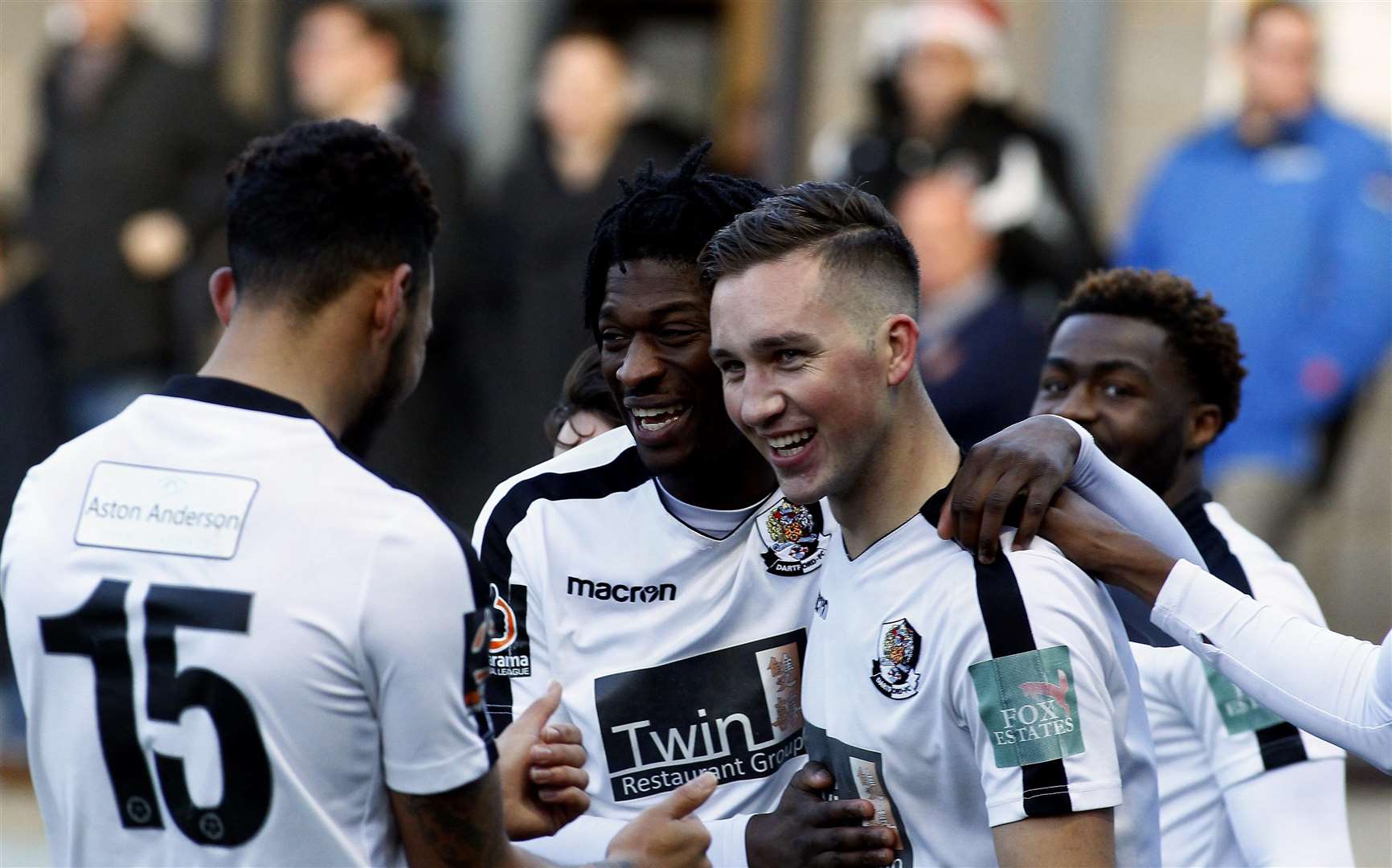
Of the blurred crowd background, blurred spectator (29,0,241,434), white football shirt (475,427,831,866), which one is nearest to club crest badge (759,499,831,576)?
white football shirt (475,427,831,866)

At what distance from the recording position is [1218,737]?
3.54 meters

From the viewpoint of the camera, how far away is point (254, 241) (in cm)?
305

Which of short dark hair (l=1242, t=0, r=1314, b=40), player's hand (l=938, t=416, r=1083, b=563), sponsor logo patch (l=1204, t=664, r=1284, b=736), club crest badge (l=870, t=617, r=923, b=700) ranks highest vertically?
short dark hair (l=1242, t=0, r=1314, b=40)

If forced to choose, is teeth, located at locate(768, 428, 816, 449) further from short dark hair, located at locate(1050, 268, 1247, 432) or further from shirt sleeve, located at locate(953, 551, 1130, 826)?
short dark hair, located at locate(1050, 268, 1247, 432)

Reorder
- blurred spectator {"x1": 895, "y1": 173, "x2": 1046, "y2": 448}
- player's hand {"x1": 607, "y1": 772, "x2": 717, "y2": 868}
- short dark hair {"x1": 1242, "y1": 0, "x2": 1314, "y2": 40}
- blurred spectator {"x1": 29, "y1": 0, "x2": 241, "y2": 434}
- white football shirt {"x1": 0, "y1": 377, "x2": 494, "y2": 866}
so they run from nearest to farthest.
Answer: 1. white football shirt {"x1": 0, "y1": 377, "x2": 494, "y2": 866}
2. player's hand {"x1": 607, "y1": 772, "x2": 717, "y2": 868}
3. blurred spectator {"x1": 895, "y1": 173, "x2": 1046, "y2": 448}
4. short dark hair {"x1": 1242, "y1": 0, "x2": 1314, "y2": 40}
5. blurred spectator {"x1": 29, "y1": 0, "x2": 241, "y2": 434}

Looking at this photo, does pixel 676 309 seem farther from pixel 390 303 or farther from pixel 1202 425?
pixel 1202 425

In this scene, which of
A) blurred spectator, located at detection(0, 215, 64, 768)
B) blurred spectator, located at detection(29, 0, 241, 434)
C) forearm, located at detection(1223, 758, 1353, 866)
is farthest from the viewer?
blurred spectator, located at detection(0, 215, 64, 768)

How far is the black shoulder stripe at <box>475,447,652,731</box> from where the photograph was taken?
11.9 feet

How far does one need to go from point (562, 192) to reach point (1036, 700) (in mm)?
5066

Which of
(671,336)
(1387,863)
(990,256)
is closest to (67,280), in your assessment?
(990,256)

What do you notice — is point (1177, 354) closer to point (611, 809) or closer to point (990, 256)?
point (611, 809)

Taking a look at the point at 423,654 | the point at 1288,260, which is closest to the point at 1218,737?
the point at 423,654

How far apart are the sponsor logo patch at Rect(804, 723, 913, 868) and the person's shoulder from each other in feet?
2.55

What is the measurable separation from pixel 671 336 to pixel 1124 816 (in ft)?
3.88
